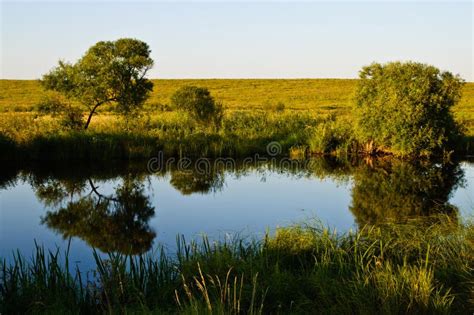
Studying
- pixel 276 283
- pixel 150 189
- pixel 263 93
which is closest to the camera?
pixel 276 283

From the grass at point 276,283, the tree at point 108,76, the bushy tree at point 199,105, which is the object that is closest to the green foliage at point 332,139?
the bushy tree at point 199,105

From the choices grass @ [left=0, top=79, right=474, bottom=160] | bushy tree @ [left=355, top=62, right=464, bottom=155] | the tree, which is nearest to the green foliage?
grass @ [left=0, top=79, right=474, bottom=160]

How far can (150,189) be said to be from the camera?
15961 millimetres

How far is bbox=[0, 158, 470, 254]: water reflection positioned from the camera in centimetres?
1160

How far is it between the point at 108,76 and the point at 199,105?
6035 mm

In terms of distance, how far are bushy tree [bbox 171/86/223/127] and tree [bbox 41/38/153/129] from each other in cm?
390

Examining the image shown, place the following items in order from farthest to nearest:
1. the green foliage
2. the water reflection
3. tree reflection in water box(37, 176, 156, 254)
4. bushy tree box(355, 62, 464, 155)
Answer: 1. the green foliage
2. bushy tree box(355, 62, 464, 155)
3. the water reflection
4. tree reflection in water box(37, 176, 156, 254)

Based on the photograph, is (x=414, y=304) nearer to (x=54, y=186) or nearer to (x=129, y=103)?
(x=54, y=186)

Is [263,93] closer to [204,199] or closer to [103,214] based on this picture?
[204,199]

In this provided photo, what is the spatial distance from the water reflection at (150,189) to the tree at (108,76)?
139 inches

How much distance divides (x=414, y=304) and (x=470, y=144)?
71.8ft

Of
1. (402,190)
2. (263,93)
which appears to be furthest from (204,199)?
(263,93)

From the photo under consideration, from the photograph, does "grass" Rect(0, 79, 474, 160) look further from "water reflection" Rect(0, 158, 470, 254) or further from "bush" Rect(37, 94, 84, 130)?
"water reflection" Rect(0, 158, 470, 254)

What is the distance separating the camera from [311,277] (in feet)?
22.0
